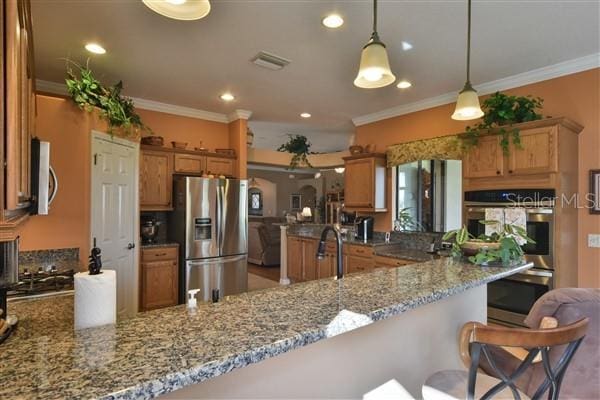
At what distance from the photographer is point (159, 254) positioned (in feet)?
14.0

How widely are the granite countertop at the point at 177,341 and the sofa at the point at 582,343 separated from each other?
0.35 m

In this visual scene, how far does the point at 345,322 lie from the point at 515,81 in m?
3.75

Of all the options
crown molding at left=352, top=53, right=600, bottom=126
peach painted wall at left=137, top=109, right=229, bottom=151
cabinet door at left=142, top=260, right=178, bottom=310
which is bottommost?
cabinet door at left=142, top=260, right=178, bottom=310

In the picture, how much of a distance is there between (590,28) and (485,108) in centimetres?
104

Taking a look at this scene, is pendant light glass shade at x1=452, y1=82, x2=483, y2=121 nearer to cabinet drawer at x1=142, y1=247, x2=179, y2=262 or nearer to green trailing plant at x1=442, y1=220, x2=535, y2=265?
green trailing plant at x1=442, y1=220, x2=535, y2=265

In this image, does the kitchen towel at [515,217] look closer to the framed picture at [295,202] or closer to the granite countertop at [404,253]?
the granite countertop at [404,253]

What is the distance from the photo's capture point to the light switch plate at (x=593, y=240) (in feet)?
10.0

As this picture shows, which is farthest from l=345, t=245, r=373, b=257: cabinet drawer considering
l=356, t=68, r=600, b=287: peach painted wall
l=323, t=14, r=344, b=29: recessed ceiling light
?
l=323, t=14, r=344, b=29: recessed ceiling light

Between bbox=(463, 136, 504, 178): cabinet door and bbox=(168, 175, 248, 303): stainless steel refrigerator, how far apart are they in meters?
2.97

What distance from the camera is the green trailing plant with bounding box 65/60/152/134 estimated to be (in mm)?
3001

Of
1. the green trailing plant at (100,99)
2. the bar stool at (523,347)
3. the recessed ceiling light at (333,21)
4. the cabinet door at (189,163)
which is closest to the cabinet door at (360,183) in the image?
the cabinet door at (189,163)

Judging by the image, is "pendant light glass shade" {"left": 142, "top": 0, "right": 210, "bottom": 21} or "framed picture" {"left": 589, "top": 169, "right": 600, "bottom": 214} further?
"framed picture" {"left": 589, "top": 169, "right": 600, "bottom": 214}

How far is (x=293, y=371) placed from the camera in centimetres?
115
